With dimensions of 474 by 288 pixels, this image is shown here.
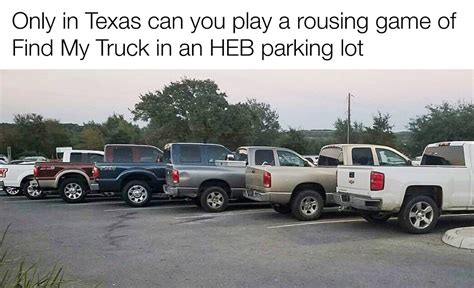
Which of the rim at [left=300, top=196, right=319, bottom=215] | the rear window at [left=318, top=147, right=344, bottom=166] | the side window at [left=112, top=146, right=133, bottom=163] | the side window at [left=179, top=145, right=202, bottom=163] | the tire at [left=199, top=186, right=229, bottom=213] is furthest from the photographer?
the side window at [left=112, top=146, right=133, bottom=163]

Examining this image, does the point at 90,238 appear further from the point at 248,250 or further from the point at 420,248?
the point at 420,248

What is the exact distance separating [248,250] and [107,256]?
2.34 m

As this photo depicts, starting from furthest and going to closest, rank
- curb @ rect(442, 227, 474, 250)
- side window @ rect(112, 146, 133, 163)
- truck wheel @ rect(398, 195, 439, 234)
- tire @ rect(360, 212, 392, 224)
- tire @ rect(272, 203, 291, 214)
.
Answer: side window @ rect(112, 146, 133, 163) < tire @ rect(272, 203, 291, 214) < tire @ rect(360, 212, 392, 224) < truck wheel @ rect(398, 195, 439, 234) < curb @ rect(442, 227, 474, 250)

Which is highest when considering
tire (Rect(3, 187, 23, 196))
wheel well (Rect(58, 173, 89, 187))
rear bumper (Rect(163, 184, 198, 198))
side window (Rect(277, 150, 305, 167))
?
side window (Rect(277, 150, 305, 167))

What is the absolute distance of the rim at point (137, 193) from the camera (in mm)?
13063

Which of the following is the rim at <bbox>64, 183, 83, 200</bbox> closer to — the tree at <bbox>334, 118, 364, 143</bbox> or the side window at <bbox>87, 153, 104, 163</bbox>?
the side window at <bbox>87, 153, 104, 163</bbox>

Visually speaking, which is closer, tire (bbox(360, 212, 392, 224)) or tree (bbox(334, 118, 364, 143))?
tire (bbox(360, 212, 392, 224))

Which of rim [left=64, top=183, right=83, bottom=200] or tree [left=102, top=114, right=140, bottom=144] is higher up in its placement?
tree [left=102, top=114, right=140, bottom=144]

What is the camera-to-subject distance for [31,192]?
51.3ft

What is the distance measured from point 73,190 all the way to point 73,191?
0.11ft

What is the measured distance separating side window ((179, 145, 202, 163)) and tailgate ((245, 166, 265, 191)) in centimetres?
173

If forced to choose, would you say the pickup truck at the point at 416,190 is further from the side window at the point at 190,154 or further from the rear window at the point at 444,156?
the side window at the point at 190,154

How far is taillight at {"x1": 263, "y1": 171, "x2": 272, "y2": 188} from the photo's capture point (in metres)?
10.0

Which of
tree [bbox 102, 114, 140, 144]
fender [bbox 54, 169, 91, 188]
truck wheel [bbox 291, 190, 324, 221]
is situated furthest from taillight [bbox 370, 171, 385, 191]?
tree [bbox 102, 114, 140, 144]
